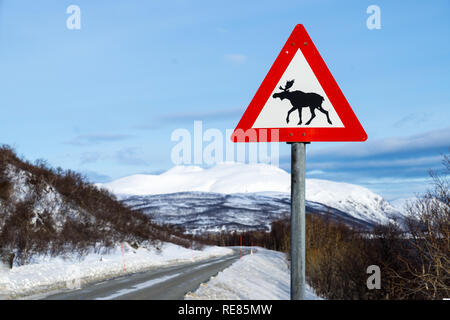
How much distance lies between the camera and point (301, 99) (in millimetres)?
3619

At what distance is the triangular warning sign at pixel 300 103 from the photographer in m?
3.62

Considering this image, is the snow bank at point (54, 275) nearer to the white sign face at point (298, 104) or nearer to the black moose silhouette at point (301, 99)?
the white sign face at point (298, 104)

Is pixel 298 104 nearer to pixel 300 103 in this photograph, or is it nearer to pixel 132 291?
pixel 300 103

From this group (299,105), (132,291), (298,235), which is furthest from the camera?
(132,291)

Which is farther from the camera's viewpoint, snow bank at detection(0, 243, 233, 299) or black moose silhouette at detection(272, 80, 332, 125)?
snow bank at detection(0, 243, 233, 299)

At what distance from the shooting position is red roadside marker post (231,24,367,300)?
361cm

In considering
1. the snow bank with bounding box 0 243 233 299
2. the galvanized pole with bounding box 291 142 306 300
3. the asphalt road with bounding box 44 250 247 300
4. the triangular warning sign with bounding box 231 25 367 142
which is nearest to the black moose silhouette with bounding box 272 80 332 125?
the triangular warning sign with bounding box 231 25 367 142

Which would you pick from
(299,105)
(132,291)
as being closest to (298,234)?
(299,105)

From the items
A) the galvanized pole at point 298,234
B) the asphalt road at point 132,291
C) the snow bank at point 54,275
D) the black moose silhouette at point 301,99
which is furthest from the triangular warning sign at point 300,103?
the snow bank at point 54,275

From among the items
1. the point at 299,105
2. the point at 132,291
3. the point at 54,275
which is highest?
the point at 299,105

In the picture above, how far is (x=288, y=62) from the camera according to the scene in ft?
12.1

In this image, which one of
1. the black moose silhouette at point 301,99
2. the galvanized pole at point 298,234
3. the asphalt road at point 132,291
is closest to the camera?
the galvanized pole at point 298,234

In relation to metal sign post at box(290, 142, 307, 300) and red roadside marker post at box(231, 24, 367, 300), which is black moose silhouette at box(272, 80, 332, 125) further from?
metal sign post at box(290, 142, 307, 300)

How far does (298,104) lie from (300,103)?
0.02 m
